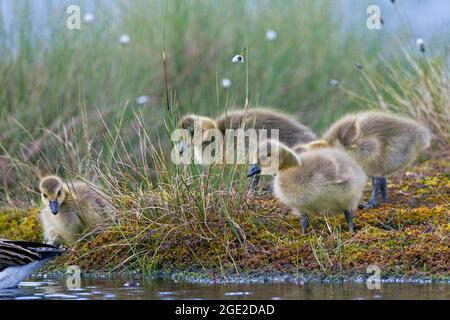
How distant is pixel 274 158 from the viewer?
7.91 m

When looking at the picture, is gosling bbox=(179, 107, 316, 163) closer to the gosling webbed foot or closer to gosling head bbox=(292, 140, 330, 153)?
gosling head bbox=(292, 140, 330, 153)

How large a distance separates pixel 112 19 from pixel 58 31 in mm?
1191

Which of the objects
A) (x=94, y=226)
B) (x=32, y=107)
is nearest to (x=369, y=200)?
(x=94, y=226)

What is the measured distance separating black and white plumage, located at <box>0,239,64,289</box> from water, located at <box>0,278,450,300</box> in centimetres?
9

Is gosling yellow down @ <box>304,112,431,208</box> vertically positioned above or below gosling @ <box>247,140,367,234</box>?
above

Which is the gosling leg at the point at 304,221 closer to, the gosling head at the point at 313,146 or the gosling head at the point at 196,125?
the gosling head at the point at 313,146

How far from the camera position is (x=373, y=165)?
8.80 metres

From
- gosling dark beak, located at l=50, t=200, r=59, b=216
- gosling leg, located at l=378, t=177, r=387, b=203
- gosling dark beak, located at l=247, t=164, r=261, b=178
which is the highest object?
gosling dark beak, located at l=247, t=164, r=261, b=178

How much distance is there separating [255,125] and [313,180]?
1.92m

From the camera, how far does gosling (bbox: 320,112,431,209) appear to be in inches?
347

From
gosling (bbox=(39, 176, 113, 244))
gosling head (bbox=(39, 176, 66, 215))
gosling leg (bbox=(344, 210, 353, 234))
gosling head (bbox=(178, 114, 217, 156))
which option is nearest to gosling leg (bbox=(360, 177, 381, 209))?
gosling leg (bbox=(344, 210, 353, 234))

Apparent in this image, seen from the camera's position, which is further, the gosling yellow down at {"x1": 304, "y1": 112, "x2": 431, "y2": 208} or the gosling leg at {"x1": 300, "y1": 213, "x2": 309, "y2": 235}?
the gosling yellow down at {"x1": 304, "y1": 112, "x2": 431, "y2": 208}

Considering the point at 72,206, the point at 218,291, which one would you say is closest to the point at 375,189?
the point at 218,291

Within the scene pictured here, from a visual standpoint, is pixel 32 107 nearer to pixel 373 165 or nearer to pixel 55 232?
pixel 55 232
